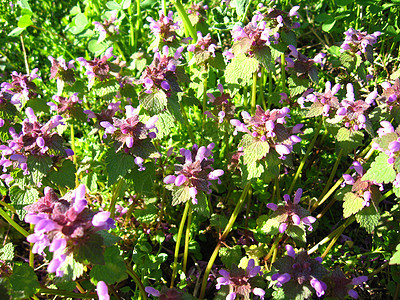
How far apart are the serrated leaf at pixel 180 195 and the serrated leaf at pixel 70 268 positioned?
58 centimetres

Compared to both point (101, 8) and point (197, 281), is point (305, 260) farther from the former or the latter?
point (101, 8)

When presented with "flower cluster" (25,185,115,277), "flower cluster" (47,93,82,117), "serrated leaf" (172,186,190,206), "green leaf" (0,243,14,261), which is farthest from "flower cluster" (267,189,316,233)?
"flower cluster" (47,93,82,117)

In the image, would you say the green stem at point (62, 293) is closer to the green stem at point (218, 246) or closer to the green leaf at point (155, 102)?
the green stem at point (218, 246)

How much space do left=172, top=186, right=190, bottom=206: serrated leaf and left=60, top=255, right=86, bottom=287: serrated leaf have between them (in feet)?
1.92

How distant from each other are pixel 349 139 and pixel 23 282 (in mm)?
1789

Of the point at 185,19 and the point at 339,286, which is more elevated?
the point at 185,19

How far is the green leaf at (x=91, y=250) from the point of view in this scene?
1.18 metres

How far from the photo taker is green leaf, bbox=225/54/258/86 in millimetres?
1945

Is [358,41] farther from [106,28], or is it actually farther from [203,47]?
[106,28]

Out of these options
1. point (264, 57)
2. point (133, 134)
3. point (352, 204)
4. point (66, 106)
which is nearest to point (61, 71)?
point (66, 106)

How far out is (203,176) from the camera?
5.89ft

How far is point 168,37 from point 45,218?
1.65 metres

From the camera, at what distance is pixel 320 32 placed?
3842mm

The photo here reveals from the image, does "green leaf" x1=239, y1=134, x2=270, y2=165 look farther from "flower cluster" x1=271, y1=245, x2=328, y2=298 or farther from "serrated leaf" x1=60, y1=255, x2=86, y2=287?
"serrated leaf" x1=60, y1=255, x2=86, y2=287
